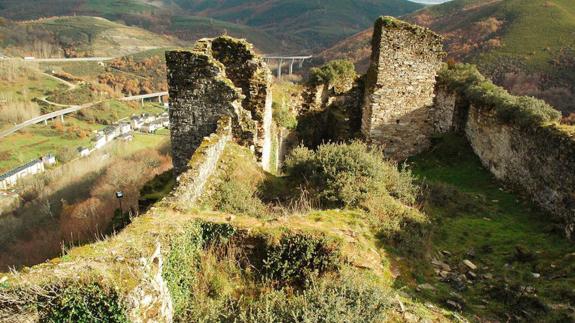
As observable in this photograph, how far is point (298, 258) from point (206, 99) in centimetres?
560

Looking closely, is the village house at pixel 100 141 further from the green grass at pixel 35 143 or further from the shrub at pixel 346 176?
the shrub at pixel 346 176

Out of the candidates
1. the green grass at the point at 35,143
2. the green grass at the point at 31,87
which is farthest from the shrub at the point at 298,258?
the green grass at the point at 31,87

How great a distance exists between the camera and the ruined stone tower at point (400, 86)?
42.6ft

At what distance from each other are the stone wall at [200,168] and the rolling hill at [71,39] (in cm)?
14269

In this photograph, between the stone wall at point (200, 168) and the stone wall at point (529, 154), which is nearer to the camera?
the stone wall at point (200, 168)

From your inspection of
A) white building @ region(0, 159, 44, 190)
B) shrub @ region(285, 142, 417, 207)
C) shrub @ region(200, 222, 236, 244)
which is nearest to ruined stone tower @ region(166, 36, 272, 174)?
shrub @ region(285, 142, 417, 207)

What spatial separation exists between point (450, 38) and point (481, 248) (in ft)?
195

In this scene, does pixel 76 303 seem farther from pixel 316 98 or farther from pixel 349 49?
pixel 349 49

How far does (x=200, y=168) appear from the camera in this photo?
289 inches

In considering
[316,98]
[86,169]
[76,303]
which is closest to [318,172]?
[76,303]

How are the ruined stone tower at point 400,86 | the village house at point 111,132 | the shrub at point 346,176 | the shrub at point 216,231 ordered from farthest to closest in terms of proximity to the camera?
the village house at point 111,132, the ruined stone tower at point 400,86, the shrub at point 346,176, the shrub at point 216,231

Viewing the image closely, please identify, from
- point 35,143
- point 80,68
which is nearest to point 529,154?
point 35,143

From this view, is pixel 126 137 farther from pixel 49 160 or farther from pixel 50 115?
pixel 50 115

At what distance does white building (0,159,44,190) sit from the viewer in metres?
59.2
